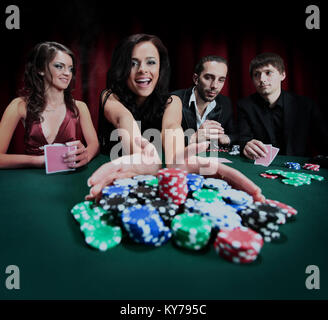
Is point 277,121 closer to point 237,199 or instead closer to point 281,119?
point 281,119

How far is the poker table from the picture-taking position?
0.57 m

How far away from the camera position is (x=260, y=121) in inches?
100

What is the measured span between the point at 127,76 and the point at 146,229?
148cm

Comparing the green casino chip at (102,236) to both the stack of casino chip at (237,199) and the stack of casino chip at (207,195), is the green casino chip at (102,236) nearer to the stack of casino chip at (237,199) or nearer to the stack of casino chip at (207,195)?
the stack of casino chip at (207,195)

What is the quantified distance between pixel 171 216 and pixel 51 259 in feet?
1.39

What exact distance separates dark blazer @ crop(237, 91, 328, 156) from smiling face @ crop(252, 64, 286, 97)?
0.58ft

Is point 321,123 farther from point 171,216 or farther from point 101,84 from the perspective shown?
point 101,84

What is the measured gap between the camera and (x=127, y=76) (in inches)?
73.9

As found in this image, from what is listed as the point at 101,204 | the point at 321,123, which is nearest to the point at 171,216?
the point at 101,204

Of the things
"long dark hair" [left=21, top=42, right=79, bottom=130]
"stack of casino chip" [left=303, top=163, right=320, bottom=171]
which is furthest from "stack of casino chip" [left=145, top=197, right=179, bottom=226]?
"long dark hair" [left=21, top=42, right=79, bottom=130]

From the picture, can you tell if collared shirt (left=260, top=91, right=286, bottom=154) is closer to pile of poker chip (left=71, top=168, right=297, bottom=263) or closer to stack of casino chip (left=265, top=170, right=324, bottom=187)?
stack of casino chip (left=265, top=170, right=324, bottom=187)

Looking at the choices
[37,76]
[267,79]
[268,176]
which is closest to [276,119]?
[267,79]

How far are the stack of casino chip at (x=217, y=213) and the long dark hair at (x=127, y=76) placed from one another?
4.22 ft

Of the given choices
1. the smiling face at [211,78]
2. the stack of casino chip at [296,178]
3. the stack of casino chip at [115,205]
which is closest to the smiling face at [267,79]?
the smiling face at [211,78]
